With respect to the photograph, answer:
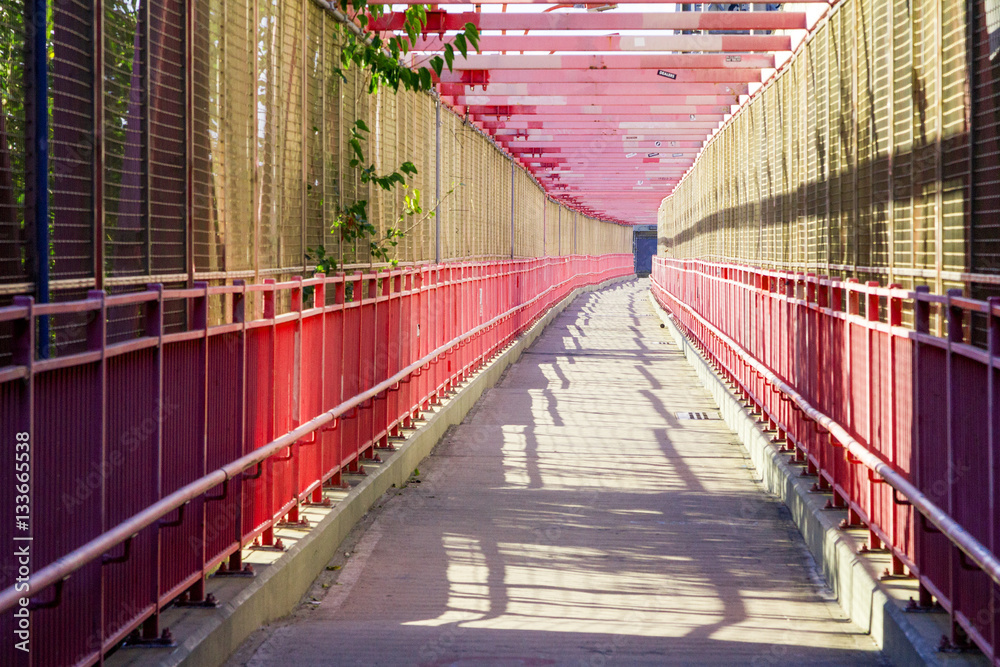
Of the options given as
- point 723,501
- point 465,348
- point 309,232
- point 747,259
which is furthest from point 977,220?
point 747,259

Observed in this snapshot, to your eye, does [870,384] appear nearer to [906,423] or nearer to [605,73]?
[906,423]

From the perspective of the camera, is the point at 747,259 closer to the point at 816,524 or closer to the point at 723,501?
the point at 723,501

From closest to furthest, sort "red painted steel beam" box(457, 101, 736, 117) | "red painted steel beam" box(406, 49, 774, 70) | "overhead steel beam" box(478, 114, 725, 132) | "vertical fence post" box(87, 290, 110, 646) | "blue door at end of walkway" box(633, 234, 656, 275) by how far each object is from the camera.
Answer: "vertical fence post" box(87, 290, 110, 646)
"red painted steel beam" box(406, 49, 774, 70)
"red painted steel beam" box(457, 101, 736, 117)
"overhead steel beam" box(478, 114, 725, 132)
"blue door at end of walkway" box(633, 234, 656, 275)

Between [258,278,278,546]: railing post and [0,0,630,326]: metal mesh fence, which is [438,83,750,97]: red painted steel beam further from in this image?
[258,278,278,546]: railing post

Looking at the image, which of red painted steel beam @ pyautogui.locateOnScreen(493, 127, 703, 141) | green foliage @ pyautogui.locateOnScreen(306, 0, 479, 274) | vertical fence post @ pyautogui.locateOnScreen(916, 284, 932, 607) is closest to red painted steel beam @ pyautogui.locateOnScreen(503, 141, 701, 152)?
red painted steel beam @ pyautogui.locateOnScreen(493, 127, 703, 141)

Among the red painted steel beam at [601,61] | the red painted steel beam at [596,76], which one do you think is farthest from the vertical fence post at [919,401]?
the red painted steel beam at [596,76]

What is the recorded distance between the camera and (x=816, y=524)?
297 inches

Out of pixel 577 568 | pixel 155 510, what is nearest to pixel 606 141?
pixel 577 568

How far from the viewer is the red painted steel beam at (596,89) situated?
19.6 metres

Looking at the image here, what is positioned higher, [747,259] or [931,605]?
[747,259]

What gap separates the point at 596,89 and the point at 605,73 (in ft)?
4.87

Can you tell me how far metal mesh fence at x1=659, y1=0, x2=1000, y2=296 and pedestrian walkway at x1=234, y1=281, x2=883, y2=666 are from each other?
189cm

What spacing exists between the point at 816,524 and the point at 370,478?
3038 millimetres

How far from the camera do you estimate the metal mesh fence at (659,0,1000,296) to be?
663cm
